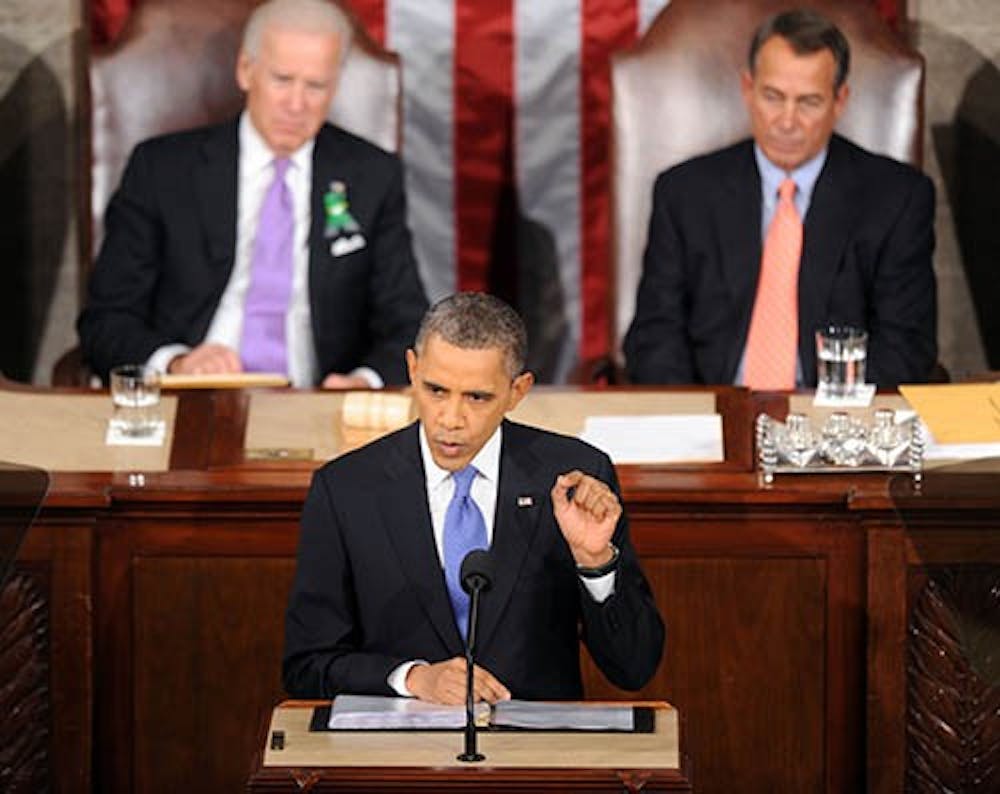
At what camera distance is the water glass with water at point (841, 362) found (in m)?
5.44

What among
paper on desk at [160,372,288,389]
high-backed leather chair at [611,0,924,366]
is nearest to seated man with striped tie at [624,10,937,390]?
high-backed leather chair at [611,0,924,366]

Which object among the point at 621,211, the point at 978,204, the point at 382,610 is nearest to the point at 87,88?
the point at 621,211

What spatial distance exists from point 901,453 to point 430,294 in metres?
2.31

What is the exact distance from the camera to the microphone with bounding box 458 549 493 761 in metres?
3.59

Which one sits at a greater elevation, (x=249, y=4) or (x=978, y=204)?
(x=249, y=4)

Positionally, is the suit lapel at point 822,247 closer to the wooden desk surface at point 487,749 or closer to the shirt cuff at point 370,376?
the shirt cuff at point 370,376

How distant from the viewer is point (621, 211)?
6461mm

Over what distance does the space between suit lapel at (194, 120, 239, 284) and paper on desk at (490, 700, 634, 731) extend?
8.69ft

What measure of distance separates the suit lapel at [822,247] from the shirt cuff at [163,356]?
136 cm

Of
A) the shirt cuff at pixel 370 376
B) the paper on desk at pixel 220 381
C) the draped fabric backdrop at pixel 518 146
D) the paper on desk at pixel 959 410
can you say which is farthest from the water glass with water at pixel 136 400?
the draped fabric backdrop at pixel 518 146

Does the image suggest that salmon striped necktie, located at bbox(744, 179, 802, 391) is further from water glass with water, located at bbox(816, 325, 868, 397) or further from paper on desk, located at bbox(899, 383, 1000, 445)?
paper on desk, located at bbox(899, 383, 1000, 445)

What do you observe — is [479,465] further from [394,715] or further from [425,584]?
[394,715]

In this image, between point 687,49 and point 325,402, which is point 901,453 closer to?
A: point 325,402

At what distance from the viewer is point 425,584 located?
4.13 m
